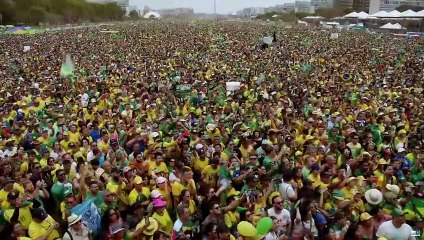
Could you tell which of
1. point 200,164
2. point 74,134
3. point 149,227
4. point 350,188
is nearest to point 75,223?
point 149,227

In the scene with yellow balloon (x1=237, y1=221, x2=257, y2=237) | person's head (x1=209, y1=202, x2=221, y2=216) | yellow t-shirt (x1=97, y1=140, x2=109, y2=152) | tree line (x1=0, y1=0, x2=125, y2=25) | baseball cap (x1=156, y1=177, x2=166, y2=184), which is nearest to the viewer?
yellow balloon (x1=237, y1=221, x2=257, y2=237)

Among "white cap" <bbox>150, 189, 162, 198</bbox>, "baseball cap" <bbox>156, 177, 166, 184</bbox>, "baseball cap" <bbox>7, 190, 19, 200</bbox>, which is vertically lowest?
"baseball cap" <bbox>156, 177, 166, 184</bbox>

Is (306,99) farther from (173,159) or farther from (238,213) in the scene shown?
(238,213)

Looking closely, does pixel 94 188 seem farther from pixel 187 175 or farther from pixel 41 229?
pixel 187 175

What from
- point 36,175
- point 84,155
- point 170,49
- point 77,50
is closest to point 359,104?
point 84,155

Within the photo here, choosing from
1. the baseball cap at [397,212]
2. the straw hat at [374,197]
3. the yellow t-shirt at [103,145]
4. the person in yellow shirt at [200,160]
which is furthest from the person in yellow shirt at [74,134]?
the baseball cap at [397,212]

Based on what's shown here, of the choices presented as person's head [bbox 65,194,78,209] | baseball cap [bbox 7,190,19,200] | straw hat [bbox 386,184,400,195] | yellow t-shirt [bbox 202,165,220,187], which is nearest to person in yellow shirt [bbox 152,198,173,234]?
person's head [bbox 65,194,78,209]

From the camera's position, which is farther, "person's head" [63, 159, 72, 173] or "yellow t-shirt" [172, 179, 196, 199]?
"person's head" [63, 159, 72, 173]

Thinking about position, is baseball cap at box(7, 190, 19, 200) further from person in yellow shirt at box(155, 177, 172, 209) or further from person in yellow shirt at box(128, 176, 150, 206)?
person in yellow shirt at box(155, 177, 172, 209)

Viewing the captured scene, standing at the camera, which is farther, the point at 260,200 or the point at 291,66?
the point at 291,66
